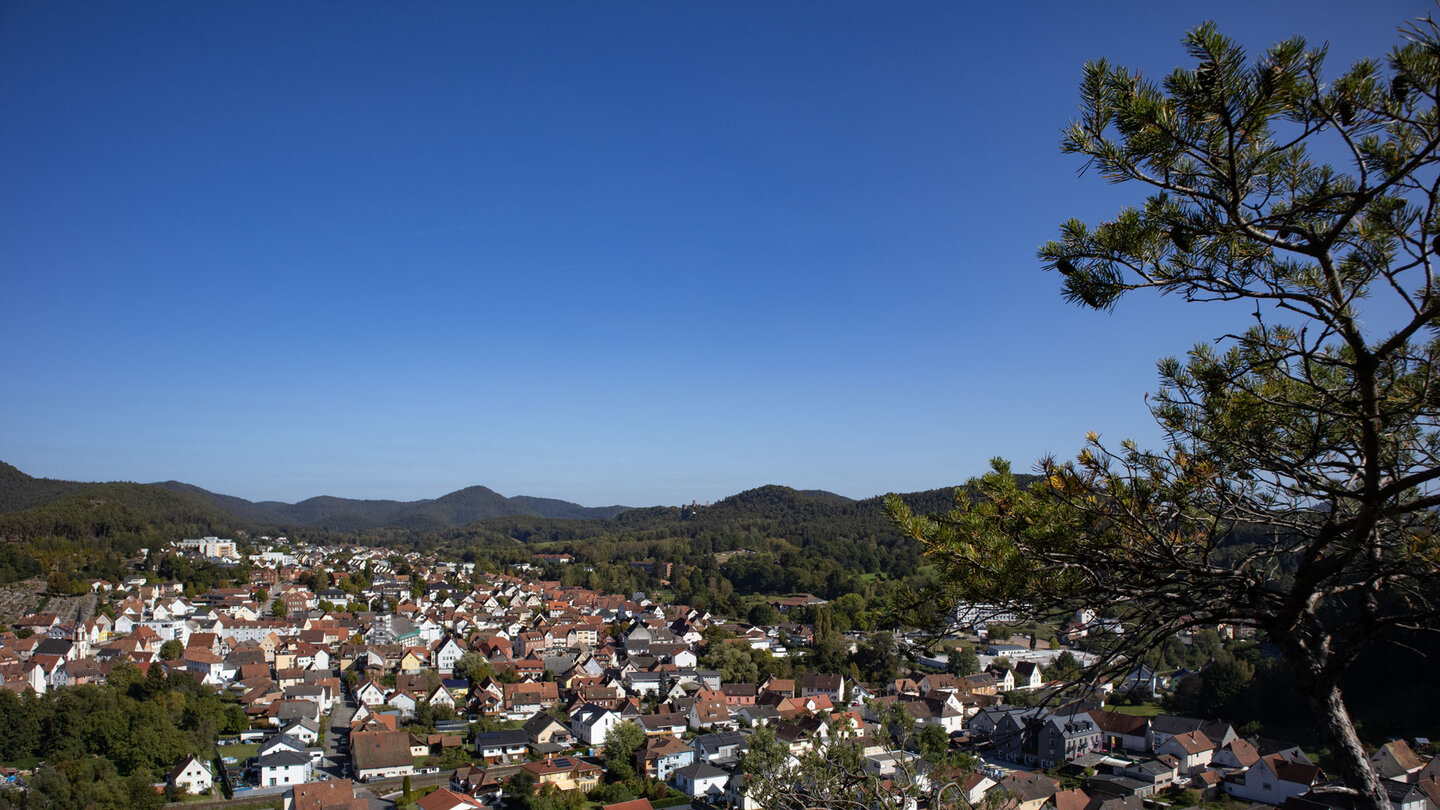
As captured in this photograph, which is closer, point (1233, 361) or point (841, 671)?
point (1233, 361)

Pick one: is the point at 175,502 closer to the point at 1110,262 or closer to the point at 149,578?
the point at 149,578

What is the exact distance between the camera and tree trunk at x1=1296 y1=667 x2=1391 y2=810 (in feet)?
5.90

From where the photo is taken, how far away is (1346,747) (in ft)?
6.06

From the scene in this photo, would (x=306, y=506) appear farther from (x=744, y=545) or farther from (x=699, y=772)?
(x=699, y=772)

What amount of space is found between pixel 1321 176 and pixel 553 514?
196222mm

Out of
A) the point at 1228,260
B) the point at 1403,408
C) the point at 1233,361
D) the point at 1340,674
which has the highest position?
the point at 1228,260

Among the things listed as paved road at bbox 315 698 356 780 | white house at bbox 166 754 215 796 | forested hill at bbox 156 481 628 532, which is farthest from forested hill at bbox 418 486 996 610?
forested hill at bbox 156 481 628 532

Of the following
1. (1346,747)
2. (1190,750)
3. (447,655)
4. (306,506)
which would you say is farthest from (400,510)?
(1346,747)

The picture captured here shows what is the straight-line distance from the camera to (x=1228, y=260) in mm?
1926

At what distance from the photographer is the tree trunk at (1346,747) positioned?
1.80 meters

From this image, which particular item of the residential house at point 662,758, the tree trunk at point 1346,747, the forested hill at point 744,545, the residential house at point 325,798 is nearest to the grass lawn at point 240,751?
the residential house at point 325,798

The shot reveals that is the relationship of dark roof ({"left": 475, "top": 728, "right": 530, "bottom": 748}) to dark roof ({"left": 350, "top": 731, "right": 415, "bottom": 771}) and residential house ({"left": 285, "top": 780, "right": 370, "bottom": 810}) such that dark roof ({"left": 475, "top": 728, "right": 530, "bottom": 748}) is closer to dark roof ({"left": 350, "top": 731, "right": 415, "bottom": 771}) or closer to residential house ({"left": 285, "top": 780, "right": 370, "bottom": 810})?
dark roof ({"left": 350, "top": 731, "right": 415, "bottom": 771})

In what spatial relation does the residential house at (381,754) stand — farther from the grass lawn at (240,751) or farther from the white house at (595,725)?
the white house at (595,725)

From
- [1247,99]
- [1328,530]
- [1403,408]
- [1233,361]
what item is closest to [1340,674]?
[1328,530]
